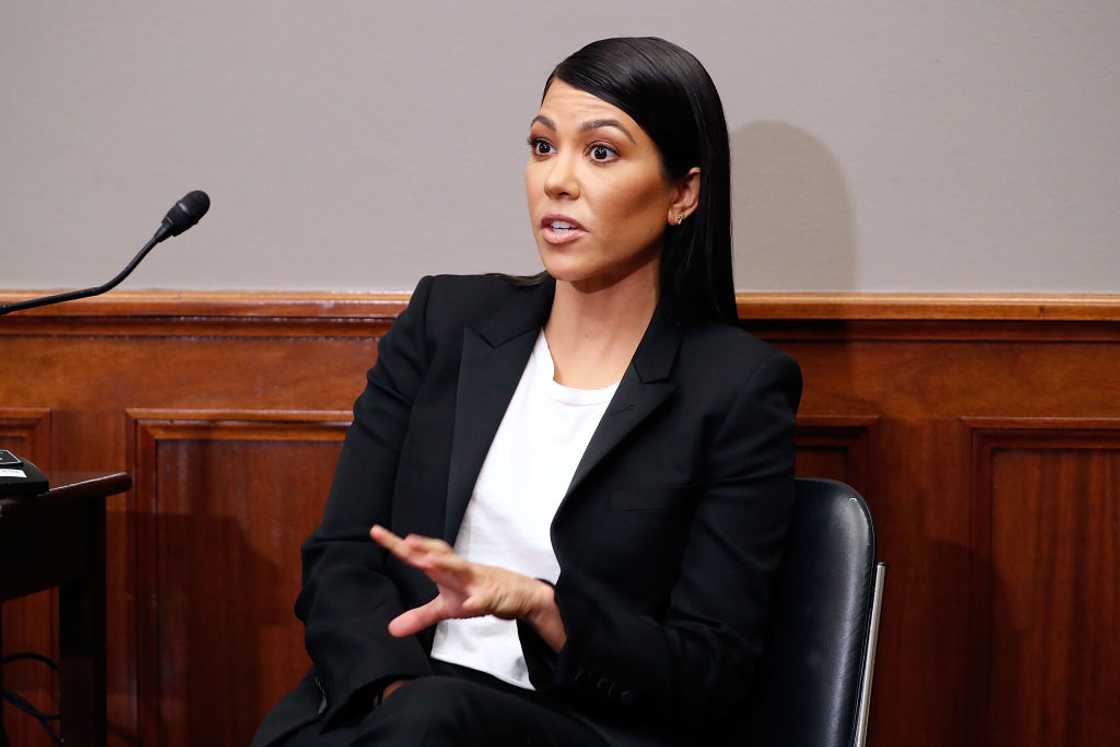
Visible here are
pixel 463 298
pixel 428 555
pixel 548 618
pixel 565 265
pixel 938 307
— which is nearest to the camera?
pixel 428 555

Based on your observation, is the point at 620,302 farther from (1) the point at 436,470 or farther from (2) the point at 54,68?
(2) the point at 54,68

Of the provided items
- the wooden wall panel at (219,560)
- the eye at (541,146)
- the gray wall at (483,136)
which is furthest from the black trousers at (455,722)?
the gray wall at (483,136)

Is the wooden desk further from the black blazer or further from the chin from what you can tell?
the chin

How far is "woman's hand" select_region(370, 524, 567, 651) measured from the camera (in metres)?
1.04

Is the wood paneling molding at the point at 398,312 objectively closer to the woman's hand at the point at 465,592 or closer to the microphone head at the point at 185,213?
the microphone head at the point at 185,213

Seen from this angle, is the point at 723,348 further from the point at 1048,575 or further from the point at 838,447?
the point at 1048,575

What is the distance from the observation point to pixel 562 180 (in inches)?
53.5

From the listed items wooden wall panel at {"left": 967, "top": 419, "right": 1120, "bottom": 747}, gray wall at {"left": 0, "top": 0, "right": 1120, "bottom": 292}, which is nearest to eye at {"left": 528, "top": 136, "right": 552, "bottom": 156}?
gray wall at {"left": 0, "top": 0, "right": 1120, "bottom": 292}

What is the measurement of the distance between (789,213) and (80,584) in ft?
4.22

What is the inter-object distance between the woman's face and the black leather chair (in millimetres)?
410

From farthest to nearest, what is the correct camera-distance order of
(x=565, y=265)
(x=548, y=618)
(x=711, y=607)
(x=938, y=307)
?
(x=938, y=307), (x=565, y=265), (x=711, y=607), (x=548, y=618)

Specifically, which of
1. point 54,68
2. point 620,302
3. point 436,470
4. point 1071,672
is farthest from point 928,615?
point 54,68

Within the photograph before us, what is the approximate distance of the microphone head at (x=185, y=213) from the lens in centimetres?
146

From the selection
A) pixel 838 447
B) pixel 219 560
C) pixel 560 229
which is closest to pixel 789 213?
pixel 838 447
